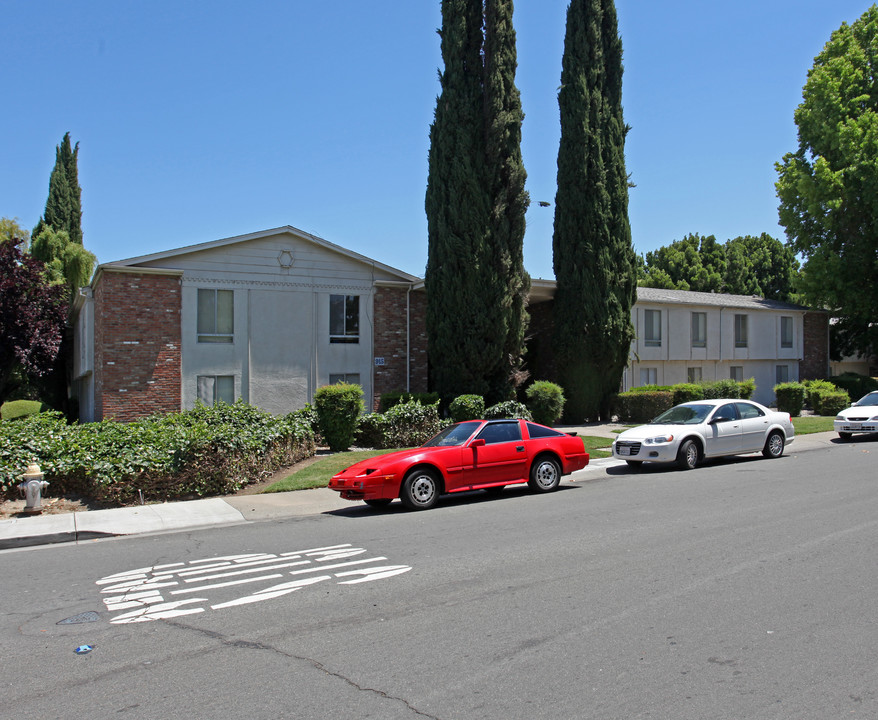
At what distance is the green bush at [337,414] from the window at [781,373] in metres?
25.1

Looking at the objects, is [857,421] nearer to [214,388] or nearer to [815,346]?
[815,346]

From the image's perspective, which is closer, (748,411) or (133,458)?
(133,458)

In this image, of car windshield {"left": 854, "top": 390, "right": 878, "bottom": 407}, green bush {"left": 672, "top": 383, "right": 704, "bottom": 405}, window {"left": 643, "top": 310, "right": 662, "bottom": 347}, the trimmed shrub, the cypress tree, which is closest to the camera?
the trimmed shrub

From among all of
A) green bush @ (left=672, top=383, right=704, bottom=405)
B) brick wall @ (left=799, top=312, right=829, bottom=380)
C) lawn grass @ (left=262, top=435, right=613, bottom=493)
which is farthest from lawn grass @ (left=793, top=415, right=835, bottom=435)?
brick wall @ (left=799, top=312, right=829, bottom=380)

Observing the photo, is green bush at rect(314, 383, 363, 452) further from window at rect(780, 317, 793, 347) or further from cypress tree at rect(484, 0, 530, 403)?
window at rect(780, 317, 793, 347)

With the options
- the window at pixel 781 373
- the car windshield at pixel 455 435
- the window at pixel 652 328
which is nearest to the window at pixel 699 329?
the window at pixel 652 328

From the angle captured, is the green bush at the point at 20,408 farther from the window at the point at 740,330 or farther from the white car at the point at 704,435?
the window at the point at 740,330

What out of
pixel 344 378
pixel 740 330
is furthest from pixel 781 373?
pixel 344 378

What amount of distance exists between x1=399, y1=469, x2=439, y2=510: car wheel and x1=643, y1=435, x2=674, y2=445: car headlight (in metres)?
5.59

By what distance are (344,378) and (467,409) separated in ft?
18.3

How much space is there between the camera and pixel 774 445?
16516mm

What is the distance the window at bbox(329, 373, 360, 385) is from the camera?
23719 mm

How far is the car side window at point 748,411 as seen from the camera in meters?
16.0

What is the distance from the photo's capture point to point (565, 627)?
5.32m
